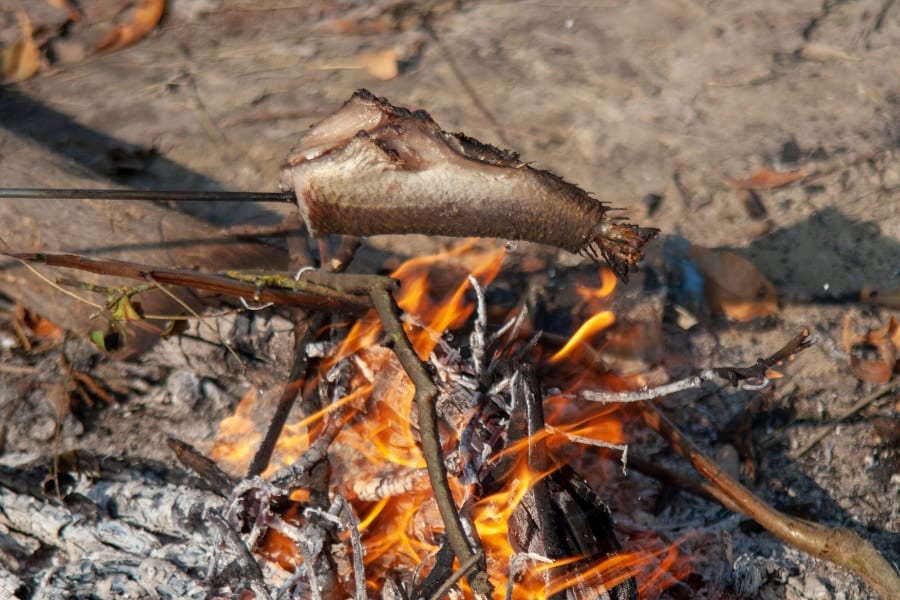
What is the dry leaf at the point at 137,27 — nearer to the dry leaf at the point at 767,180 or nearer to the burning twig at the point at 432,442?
the dry leaf at the point at 767,180

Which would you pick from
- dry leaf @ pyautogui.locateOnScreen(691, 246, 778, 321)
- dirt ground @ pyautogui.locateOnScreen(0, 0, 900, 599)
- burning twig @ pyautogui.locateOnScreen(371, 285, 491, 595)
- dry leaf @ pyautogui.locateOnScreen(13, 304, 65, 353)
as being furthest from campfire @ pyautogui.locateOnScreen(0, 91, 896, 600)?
dry leaf @ pyautogui.locateOnScreen(691, 246, 778, 321)

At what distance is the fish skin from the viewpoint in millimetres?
2125

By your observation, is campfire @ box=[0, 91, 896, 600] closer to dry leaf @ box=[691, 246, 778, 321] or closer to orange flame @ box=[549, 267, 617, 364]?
orange flame @ box=[549, 267, 617, 364]

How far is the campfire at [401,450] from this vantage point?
2100mm

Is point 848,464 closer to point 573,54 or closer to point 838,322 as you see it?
point 838,322

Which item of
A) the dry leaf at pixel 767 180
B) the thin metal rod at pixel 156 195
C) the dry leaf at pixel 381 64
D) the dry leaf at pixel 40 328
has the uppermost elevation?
the thin metal rod at pixel 156 195

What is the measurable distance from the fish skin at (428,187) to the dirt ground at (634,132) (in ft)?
2.89

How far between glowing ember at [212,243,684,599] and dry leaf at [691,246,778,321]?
716 mm

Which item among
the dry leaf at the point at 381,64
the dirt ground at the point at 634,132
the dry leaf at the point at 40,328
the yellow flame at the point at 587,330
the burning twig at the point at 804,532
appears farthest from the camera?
the dry leaf at the point at 381,64

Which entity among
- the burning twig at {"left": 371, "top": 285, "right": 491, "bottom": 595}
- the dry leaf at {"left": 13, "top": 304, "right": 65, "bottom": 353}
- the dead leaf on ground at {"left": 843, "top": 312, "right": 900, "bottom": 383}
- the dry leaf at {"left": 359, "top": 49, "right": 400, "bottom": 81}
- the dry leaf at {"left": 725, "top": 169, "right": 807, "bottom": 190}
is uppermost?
the burning twig at {"left": 371, "top": 285, "right": 491, "bottom": 595}

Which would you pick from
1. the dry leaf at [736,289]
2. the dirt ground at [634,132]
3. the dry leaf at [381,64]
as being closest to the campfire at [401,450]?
the dirt ground at [634,132]

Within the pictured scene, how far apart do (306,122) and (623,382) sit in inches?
89.3

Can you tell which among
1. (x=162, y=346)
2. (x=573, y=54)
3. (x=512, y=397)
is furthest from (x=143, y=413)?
(x=573, y=54)

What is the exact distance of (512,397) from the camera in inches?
86.9
